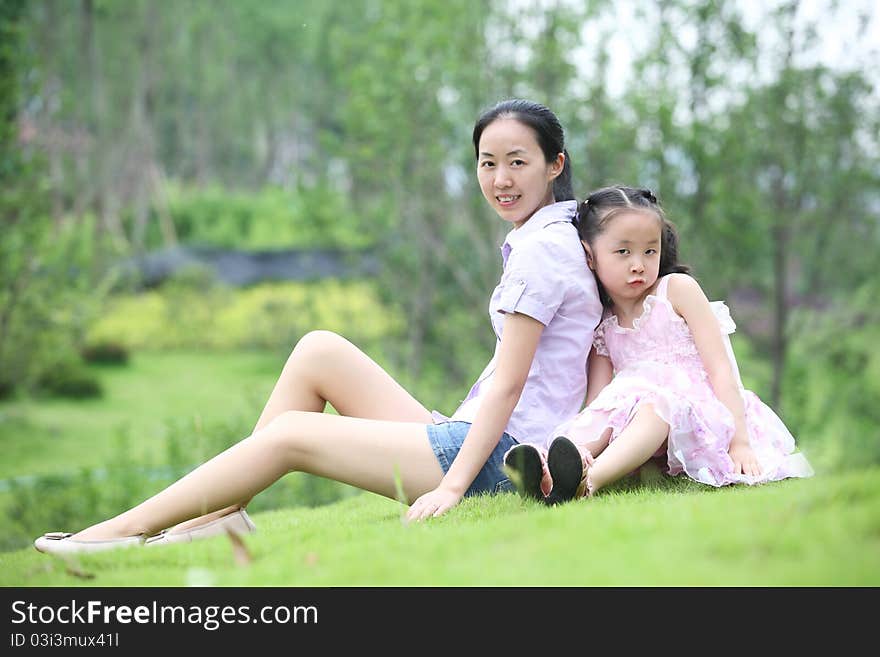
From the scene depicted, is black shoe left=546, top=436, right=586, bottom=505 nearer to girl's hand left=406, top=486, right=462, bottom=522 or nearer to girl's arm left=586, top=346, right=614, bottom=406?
girl's hand left=406, top=486, right=462, bottom=522

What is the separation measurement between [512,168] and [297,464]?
1.08 metres

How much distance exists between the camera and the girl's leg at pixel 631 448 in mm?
2721

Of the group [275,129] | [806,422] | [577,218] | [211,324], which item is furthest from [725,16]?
[275,129]

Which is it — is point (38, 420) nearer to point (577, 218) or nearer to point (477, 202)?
point (477, 202)

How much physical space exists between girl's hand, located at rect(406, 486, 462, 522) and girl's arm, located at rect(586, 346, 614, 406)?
2.17 feet

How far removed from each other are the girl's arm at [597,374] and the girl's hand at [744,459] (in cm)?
43

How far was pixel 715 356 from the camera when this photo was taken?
2.97 meters

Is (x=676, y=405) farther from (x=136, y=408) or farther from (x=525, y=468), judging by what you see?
(x=136, y=408)

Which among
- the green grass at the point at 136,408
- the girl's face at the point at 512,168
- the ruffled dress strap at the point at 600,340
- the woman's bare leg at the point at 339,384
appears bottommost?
the green grass at the point at 136,408

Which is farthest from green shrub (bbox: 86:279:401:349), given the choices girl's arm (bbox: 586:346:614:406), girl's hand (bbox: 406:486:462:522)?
girl's hand (bbox: 406:486:462:522)

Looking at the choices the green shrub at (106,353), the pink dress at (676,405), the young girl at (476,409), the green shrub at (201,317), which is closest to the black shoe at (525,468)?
the young girl at (476,409)

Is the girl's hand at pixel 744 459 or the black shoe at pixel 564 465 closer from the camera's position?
the black shoe at pixel 564 465

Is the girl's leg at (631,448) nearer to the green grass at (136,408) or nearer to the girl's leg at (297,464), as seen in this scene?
the girl's leg at (297,464)
